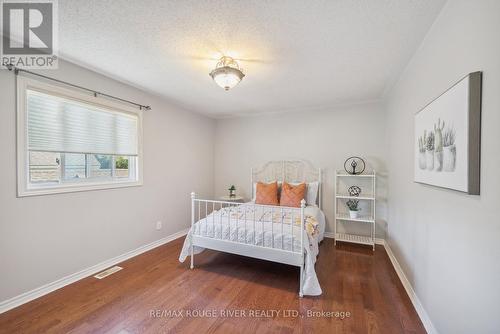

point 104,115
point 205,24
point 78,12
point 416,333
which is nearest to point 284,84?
point 205,24

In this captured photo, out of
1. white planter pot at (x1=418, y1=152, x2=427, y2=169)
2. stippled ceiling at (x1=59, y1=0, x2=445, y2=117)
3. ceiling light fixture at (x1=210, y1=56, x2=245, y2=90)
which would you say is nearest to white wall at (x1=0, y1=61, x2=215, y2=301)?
stippled ceiling at (x1=59, y1=0, x2=445, y2=117)

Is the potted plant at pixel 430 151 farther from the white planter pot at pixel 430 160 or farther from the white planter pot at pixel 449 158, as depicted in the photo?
the white planter pot at pixel 449 158

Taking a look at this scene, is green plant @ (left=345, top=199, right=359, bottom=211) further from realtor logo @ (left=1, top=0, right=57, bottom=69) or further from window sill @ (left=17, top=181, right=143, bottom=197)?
realtor logo @ (left=1, top=0, right=57, bottom=69)

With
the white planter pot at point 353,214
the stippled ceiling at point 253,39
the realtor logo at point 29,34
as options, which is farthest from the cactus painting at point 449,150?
the realtor logo at point 29,34

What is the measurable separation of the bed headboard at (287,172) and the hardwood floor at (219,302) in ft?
5.23

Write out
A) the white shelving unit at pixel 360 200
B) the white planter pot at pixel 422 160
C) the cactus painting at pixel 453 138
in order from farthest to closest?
the white shelving unit at pixel 360 200
the white planter pot at pixel 422 160
the cactus painting at pixel 453 138

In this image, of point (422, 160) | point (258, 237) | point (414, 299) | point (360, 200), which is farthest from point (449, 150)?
point (360, 200)

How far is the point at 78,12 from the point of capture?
4.94 feet

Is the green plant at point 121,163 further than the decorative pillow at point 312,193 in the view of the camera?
No

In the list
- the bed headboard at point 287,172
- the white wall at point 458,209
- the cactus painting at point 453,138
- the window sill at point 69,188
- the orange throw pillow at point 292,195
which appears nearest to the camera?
the white wall at point 458,209

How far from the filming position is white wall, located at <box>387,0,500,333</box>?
98 centimetres

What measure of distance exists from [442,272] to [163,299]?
7.56 feet

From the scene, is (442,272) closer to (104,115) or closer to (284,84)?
(284,84)

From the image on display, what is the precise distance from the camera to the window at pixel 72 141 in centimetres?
196
